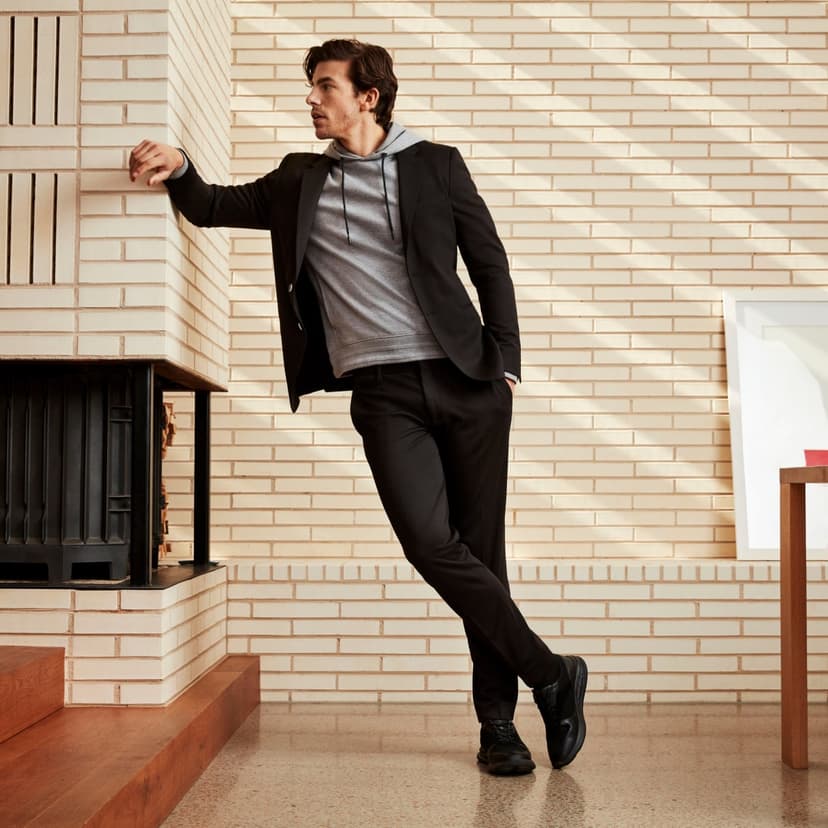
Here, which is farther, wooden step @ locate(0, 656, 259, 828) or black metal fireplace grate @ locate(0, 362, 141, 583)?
black metal fireplace grate @ locate(0, 362, 141, 583)

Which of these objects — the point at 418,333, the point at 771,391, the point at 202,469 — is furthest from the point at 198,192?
the point at 771,391

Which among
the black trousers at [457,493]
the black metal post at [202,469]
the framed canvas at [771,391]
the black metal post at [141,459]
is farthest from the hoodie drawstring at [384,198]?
the framed canvas at [771,391]

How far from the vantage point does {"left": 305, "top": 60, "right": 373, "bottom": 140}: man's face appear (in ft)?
9.59

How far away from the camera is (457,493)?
2930 mm

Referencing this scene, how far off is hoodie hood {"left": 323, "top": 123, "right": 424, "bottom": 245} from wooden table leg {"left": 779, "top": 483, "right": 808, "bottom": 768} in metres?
1.30

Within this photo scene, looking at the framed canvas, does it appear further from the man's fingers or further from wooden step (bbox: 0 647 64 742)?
wooden step (bbox: 0 647 64 742)

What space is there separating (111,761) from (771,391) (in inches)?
109

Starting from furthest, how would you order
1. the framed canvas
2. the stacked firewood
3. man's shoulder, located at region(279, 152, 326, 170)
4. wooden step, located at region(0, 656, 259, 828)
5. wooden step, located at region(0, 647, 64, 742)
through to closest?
the framed canvas → the stacked firewood → man's shoulder, located at region(279, 152, 326, 170) → wooden step, located at region(0, 647, 64, 742) → wooden step, located at region(0, 656, 259, 828)

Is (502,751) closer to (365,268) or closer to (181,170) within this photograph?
(365,268)

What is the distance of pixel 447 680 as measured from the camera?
148 inches

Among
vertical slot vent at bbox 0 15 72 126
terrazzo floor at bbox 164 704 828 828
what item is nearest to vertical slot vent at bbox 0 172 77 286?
vertical slot vent at bbox 0 15 72 126

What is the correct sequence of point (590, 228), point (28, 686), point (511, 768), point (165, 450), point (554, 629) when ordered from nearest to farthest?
point (28, 686)
point (511, 768)
point (554, 629)
point (165, 450)
point (590, 228)

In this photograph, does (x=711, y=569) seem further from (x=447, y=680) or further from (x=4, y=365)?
(x=4, y=365)

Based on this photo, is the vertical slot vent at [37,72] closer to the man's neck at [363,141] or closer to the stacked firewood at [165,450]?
the man's neck at [363,141]
